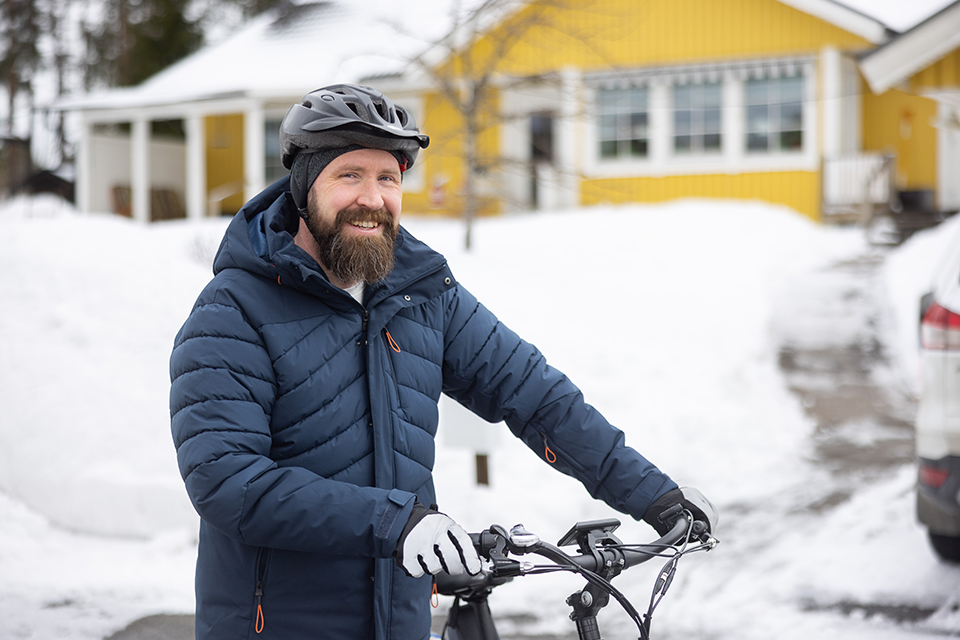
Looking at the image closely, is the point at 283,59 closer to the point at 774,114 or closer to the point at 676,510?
the point at 774,114

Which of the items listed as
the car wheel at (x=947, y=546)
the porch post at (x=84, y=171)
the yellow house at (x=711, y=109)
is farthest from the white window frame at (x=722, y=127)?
the car wheel at (x=947, y=546)

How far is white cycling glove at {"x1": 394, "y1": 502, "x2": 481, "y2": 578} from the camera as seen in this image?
1.91 meters

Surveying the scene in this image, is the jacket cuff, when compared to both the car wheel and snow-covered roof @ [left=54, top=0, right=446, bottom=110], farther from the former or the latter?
snow-covered roof @ [left=54, top=0, right=446, bottom=110]

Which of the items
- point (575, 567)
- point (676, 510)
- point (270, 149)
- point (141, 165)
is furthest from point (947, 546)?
point (270, 149)

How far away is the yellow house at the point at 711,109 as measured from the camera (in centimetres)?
1788

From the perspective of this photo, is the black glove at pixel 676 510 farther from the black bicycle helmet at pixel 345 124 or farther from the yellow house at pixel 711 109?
the yellow house at pixel 711 109

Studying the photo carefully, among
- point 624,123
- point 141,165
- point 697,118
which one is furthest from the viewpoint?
point 141,165

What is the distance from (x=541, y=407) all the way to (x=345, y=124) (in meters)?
0.92

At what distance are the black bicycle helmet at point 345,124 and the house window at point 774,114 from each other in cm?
1747

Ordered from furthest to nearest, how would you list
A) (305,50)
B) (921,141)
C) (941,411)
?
(305,50) → (921,141) → (941,411)

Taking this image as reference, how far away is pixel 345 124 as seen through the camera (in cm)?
231

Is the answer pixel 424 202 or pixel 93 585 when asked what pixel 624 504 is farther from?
pixel 424 202

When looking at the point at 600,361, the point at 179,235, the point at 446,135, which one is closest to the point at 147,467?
the point at 600,361

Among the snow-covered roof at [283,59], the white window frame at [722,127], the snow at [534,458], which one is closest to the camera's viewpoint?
the snow at [534,458]
